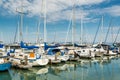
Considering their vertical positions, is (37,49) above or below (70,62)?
above

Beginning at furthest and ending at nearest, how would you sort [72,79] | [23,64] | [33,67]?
1. [33,67]
2. [23,64]
3. [72,79]

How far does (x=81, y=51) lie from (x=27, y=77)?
25.8 meters

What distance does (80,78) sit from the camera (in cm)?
2822

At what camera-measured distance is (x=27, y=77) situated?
29172 millimetres

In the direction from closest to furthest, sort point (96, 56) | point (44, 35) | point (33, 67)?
point (33, 67) → point (44, 35) → point (96, 56)

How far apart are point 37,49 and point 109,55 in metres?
27.6

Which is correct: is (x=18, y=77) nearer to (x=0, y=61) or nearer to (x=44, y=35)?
(x=0, y=61)

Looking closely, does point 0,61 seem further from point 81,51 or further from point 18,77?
point 81,51

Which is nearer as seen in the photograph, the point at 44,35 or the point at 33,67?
the point at 33,67

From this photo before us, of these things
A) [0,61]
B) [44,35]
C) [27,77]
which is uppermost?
[44,35]

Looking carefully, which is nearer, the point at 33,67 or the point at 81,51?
the point at 33,67

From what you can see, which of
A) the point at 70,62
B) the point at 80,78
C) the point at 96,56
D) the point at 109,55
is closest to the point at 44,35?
the point at 70,62

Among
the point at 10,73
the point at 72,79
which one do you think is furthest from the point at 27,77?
the point at 72,79

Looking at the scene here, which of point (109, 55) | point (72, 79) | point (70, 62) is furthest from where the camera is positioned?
point (109, 55)
